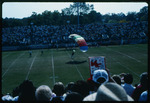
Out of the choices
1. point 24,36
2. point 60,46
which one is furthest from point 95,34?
point 24,36

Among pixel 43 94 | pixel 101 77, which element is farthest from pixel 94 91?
pixel 43 94

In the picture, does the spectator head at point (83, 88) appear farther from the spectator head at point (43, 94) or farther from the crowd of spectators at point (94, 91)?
the spectator head at point (43, 94)

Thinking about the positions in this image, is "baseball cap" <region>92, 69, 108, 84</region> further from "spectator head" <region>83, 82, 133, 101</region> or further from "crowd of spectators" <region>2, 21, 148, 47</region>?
"crowd of spectators" <region>2, 21, 148, 47</region>

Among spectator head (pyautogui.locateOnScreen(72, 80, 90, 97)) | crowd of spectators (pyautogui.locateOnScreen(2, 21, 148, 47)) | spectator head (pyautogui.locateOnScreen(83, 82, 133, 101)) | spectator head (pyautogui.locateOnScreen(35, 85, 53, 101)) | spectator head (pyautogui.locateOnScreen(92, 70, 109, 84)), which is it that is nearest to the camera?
spectator head (pyautogui.locateOnScreen(83, 82, 133, 101))

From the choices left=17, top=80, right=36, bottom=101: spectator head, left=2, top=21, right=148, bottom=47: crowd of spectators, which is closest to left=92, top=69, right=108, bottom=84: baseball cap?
left=17, top=80, right=36, bottom=101: spectator head

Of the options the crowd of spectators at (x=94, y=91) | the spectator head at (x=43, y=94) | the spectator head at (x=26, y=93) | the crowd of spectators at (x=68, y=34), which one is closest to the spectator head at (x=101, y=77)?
the crowd of spectators at (x=94, y=91)

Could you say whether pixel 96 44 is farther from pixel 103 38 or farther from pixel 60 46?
pixel 60 46

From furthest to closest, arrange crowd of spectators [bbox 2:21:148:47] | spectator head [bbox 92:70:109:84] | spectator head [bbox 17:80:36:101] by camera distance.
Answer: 1. crowd of spectators [bbox 2:21:148:47]
2. spectator head [bbox 17:80:36:101]
3. spectator head [bbox 92:70:109:84]

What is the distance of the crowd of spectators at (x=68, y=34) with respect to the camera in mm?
45656

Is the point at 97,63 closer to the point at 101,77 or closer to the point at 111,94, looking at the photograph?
the point at 101,77

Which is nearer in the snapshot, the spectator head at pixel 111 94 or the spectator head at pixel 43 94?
the spectator head at pixel 111 94

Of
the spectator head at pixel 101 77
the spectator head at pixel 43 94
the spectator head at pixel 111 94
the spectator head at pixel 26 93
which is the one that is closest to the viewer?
the spectator head at pixel 111 94

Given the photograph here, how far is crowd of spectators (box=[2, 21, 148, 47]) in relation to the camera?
4566 cm

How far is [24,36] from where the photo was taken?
49.6 metres
